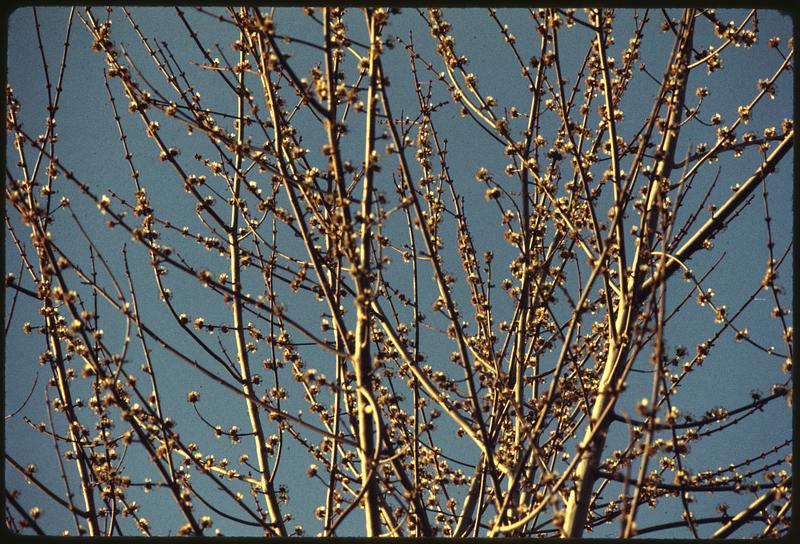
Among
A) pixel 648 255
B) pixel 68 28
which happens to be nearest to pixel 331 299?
pixel 648 255

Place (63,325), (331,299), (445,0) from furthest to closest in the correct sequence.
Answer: (63,325) < (331,299) < (445,0)

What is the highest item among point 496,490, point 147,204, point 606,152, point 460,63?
point 460,63

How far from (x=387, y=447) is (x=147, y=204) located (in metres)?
1.71

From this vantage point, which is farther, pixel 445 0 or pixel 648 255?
pixel 648 255

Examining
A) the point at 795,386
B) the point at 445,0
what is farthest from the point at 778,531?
the point at 445,0

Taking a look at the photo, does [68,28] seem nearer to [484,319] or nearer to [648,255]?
[484,319]

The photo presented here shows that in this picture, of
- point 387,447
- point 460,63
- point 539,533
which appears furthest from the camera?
point 460,63

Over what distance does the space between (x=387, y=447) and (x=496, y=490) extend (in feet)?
1.71

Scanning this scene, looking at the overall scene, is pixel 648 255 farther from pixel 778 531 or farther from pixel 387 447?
pixel 387 447

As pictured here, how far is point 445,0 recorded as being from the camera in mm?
2756

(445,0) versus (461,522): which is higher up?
(445,0)

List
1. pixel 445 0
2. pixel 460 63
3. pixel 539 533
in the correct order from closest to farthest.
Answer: pixel 445 0 < pixel 539 533 < pixel 460 63

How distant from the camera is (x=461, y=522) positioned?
12.4ft

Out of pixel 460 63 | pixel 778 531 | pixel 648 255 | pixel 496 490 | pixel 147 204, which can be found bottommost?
pixel 778 531
